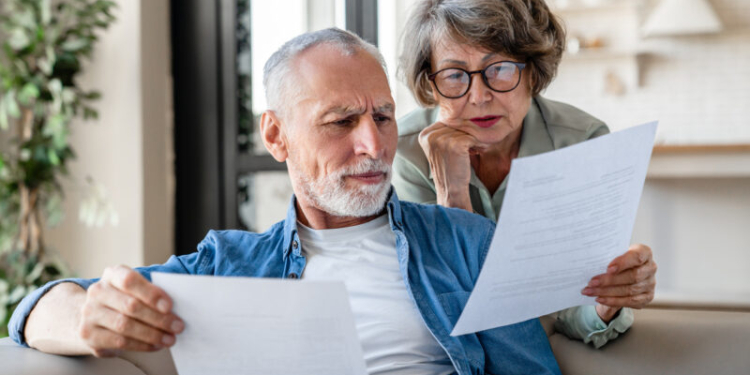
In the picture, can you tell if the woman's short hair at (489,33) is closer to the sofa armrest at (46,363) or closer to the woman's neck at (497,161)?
the woman's neck at (497,161)

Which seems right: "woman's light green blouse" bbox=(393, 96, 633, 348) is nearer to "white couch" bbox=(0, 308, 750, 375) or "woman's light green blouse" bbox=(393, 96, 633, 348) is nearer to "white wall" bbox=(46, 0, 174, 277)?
"white couch" bbox=(0, 308, 750, 375)

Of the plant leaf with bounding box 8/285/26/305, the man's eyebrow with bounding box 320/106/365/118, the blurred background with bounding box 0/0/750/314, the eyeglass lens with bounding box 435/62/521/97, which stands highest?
the eyeglass lens with bounding box 435/62/521/97

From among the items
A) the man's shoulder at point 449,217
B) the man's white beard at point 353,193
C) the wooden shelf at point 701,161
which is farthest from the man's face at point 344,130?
the wooden shelf at point 701,161

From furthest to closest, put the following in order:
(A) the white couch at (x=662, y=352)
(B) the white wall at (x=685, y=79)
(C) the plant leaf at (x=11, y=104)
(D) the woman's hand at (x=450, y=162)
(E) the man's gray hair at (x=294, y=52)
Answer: (B) the white wall at (x=685, y=79) → (C) the plant leaf at (x=11, y=104) → (D) the woman's hand at (x=450, y=162) → (E) the man's gray hair at (x=294, y=52) → (A) the white couch at (x=662, y=352)

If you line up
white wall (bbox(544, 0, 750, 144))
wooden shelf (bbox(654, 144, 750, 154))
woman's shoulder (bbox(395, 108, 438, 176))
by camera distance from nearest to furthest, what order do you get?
woman's shoulder (bbox(395, 108, 438, 176)) < wooden shelf (bbox(654, 144, 750, 154)) < white wall (bbox(544, 0, 750, 144))

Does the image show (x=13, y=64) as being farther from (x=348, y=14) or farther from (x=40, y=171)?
(x=348, y=14)

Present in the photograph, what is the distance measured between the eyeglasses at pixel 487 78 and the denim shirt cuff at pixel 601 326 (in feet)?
1.85

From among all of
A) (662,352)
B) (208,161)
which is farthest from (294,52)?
(208,161)

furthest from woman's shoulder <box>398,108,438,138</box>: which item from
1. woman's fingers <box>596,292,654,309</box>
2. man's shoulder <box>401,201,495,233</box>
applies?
woman's fingers <box>596,292,654,309</box>

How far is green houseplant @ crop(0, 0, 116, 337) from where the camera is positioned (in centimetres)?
282

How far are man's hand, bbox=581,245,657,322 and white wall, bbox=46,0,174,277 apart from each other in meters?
2.65

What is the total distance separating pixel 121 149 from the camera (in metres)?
3.33

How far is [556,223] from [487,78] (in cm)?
73

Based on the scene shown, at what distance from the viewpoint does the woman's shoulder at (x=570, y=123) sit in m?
1.73
